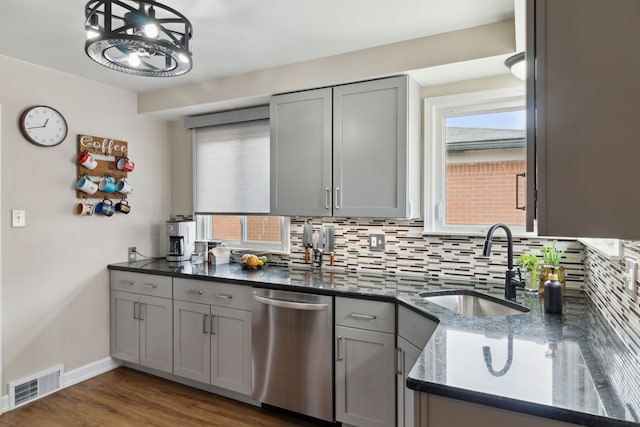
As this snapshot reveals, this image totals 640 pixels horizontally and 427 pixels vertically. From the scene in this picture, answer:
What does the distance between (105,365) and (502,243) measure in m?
3.28

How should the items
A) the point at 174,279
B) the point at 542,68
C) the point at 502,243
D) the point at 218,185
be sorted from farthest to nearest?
the point at 218,185 < the point at 174,279 < the point at 502,243 < the point at 542,68

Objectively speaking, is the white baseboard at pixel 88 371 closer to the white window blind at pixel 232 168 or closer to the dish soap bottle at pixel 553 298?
the white window blind at pixel 232 168

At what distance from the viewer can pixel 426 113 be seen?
266 centimetres

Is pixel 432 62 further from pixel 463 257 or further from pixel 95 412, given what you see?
pixel 95 412

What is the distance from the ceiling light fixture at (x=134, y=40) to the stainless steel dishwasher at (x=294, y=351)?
1.48 metres

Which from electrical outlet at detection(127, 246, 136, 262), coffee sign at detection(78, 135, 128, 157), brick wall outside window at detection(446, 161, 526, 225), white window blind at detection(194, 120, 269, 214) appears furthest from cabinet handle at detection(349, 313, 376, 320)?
coffee sign at detection(78, 135, 128, 157)

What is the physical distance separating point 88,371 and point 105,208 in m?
1.33

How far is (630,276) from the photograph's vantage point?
1.31 m

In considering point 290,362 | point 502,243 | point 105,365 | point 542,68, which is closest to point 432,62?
point 502,243

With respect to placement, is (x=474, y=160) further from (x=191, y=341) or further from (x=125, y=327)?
(x=125, y=327)

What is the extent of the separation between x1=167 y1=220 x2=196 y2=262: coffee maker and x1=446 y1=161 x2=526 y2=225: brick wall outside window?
226cm

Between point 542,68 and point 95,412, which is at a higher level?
point 542,68

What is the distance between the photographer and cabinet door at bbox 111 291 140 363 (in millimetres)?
3108

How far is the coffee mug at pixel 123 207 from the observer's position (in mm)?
3266
